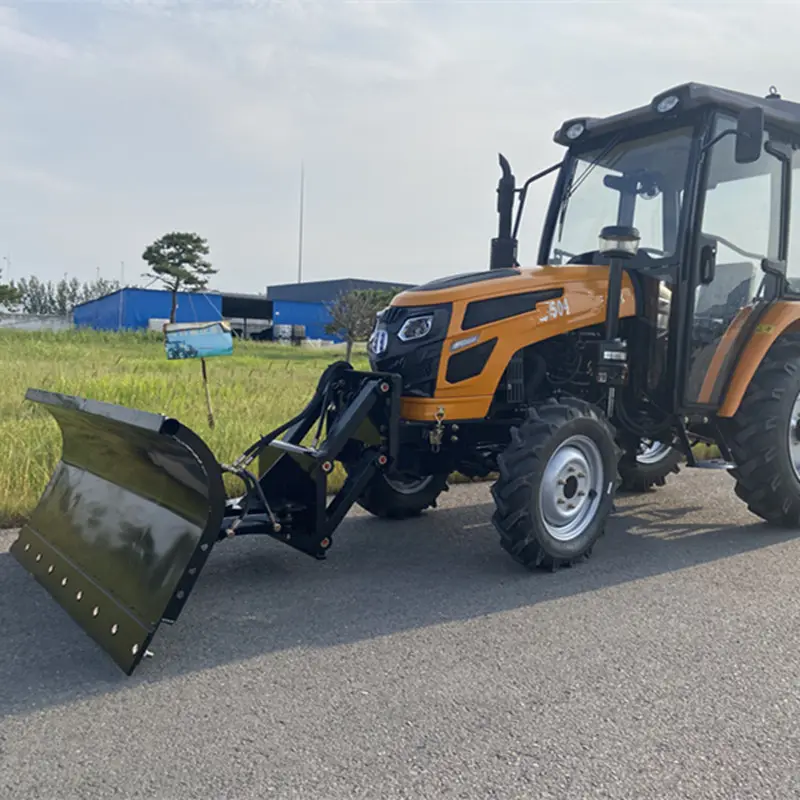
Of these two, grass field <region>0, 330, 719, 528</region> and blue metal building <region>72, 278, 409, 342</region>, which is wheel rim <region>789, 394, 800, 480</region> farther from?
blue metal building <region>72, 278, 409, 342</region>

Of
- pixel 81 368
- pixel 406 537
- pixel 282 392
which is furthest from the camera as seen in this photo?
pixel 81 368

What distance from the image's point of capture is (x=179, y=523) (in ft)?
11.7

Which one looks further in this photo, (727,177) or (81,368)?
(81,368)

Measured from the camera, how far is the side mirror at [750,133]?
4.50 metres

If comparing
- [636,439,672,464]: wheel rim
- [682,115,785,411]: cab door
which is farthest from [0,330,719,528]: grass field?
[682,115,785,411]: cab door

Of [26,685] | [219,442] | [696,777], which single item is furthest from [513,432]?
Result: [219,442]

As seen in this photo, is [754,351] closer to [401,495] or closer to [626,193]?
[626,193]

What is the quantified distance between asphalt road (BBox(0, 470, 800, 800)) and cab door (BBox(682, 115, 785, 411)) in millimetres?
1290

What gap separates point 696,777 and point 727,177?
4.04 m

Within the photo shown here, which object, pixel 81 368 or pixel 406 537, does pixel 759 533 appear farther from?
pixel 81 368

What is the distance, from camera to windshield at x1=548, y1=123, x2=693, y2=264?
17.3 feet

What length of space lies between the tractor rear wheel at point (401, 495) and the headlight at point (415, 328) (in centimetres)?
112

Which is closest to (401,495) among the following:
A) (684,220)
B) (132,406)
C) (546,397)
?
(546,397)

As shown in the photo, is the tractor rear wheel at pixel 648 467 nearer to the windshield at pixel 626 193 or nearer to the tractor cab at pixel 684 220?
the tractor cab at pixel 684 220
